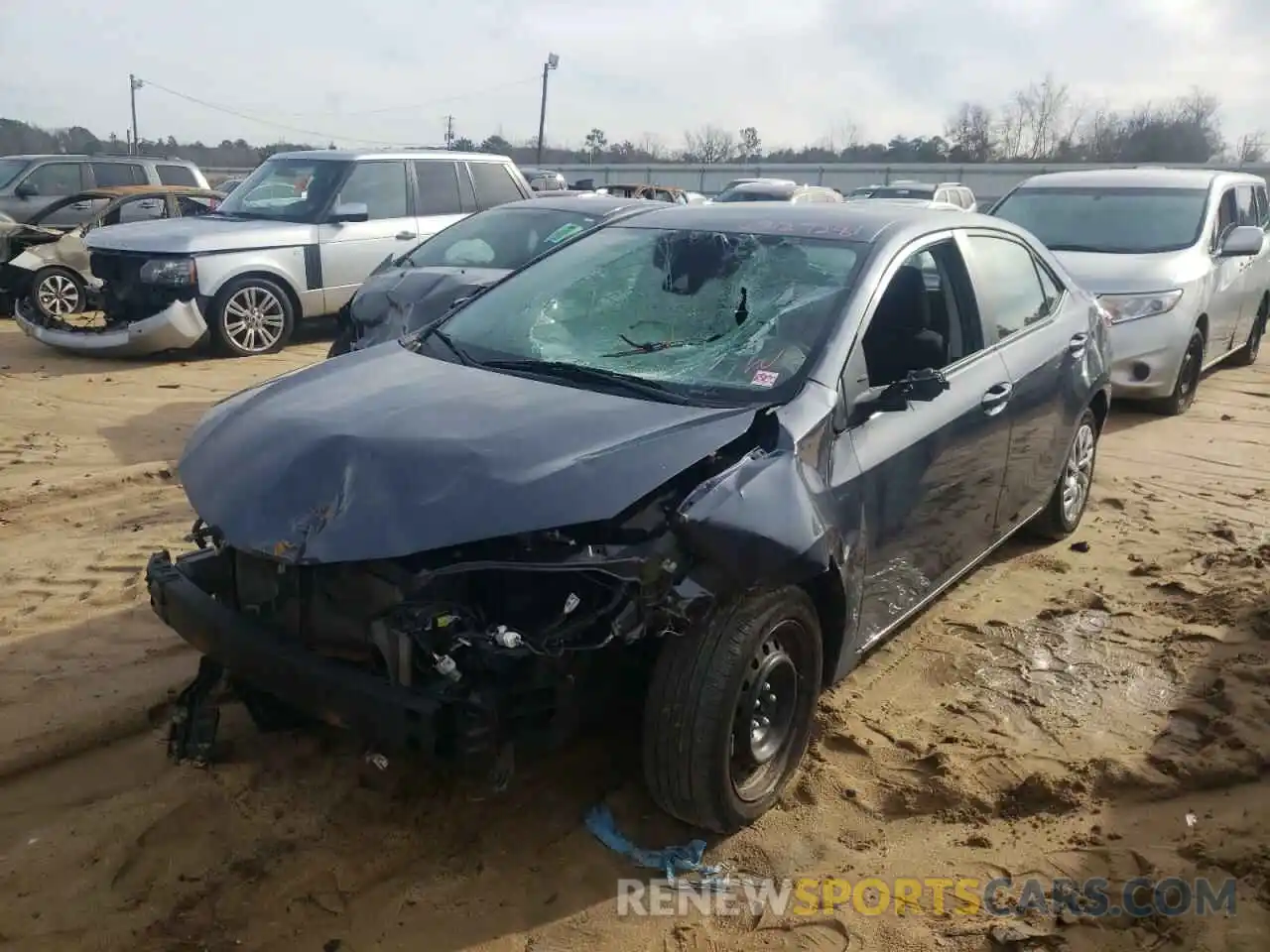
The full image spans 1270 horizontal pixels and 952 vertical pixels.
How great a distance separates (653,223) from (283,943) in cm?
296

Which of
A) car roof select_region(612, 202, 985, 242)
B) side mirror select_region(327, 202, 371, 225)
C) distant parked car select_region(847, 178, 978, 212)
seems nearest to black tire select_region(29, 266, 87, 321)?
side mirror select_region(327, 202, 371, 225)

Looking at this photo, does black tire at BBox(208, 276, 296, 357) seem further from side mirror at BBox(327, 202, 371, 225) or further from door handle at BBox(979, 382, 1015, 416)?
door handle at BBox(979, 382, 1015, 416)

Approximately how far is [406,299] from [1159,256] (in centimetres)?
582

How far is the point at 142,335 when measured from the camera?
9242mm

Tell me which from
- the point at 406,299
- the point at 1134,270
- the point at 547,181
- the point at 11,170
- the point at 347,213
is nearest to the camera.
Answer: the point at 406,299

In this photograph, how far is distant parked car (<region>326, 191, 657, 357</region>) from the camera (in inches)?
283

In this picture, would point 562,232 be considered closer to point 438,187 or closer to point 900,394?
point 438,187

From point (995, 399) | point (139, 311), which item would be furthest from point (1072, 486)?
point (139, 311)

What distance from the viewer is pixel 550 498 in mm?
2650

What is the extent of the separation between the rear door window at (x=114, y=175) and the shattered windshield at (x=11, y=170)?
0.84 m

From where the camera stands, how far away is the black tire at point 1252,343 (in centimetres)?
1062

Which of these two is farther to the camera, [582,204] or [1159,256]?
[582,204]

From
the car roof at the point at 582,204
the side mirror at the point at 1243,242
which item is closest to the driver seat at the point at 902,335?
the car roof at the point at 582,204

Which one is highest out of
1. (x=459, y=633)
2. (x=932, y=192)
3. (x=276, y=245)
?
(x=932, y=192)
